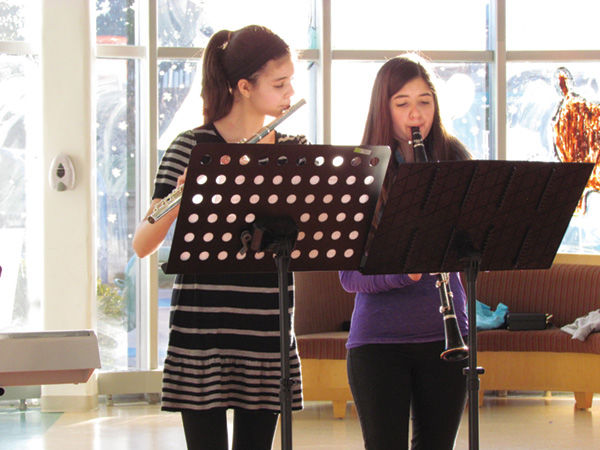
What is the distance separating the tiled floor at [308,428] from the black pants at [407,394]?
91.6 inches

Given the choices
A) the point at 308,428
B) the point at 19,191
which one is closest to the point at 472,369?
the point at 308,428

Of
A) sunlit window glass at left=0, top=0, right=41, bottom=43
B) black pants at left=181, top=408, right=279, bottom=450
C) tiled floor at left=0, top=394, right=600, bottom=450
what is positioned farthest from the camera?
sunlit window glass at left=0, top=0, right=41, bottom=43

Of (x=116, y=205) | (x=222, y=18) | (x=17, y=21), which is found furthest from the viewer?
(x=222, y=18)

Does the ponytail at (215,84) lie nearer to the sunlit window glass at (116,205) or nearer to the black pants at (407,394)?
the black pants at (407,394)

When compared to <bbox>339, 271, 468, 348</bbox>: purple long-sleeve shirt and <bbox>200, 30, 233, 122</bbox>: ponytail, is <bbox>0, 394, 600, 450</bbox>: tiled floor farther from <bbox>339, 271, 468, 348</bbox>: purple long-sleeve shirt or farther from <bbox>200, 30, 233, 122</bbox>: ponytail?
<bbox>200, 30, 233, 122</bbox>: ponytail

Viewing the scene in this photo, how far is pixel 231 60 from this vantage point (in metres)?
2.05

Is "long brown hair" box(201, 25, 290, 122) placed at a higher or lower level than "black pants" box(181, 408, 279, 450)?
higher

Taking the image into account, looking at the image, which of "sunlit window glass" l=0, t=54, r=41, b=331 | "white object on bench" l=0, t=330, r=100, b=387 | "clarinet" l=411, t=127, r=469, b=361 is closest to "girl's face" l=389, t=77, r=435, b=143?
"clarinet" l=411, t=127, r=469, b=361

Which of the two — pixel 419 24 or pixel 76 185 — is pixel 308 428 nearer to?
pixel 76 185

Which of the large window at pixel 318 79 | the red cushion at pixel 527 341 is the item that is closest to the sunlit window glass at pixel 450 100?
the large window at pixel 318 79

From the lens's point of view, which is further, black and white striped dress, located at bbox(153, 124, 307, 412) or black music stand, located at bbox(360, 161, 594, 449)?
black and white striped dress, located at bbox(153, 124, 307, 412)

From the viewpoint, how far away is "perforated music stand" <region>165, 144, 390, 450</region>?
163cm

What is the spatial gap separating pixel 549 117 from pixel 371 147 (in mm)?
4888

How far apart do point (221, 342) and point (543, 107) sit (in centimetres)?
488
